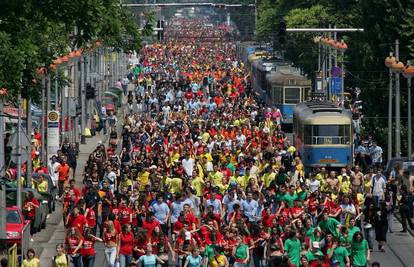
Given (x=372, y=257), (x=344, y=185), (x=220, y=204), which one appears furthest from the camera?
(x=344, y=185)

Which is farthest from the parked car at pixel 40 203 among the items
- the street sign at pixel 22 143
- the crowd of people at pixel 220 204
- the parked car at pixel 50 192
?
the parked car at pixel 50 192

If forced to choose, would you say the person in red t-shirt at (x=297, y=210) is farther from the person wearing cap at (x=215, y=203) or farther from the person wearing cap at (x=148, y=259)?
the person wearing cap at (x=148, y=259)

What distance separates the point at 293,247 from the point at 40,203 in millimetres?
12292

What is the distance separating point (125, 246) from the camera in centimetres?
3284

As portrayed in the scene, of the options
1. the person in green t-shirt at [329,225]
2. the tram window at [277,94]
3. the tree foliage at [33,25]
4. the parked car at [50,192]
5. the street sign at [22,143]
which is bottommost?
the tram window at [277,94]

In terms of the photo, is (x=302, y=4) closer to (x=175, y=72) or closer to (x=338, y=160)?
(x=175, y=72)

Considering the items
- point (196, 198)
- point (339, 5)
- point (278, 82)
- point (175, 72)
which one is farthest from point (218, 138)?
point (175, 72)

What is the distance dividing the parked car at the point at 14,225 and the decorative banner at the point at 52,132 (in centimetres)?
1594

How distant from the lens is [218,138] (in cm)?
5950

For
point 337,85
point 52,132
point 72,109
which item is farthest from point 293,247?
point 337,85

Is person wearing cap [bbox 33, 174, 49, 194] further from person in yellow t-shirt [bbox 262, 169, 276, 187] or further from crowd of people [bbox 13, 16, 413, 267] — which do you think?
person in yellow t-shirt [bbox 262, 169, 276, 187]

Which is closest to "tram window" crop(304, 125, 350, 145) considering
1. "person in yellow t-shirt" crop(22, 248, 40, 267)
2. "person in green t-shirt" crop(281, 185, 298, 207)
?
"person in green t-shirt" crop(281, 185, 298, 207)

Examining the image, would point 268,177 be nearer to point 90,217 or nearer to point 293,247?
point 90,217

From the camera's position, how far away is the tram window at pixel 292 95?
8338cm
